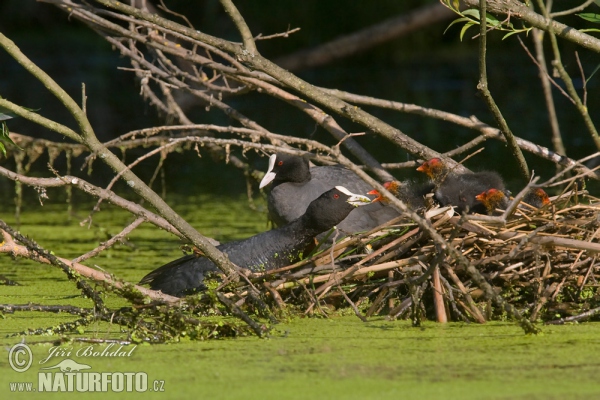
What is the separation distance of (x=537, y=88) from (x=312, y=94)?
9.63 metres

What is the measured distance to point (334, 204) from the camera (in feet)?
12.6

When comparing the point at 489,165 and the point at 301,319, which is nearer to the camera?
the point at 301,319

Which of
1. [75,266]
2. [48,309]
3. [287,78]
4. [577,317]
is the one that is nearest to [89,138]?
[75,266]

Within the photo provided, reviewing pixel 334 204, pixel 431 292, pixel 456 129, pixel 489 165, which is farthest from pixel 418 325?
pixel 456 129

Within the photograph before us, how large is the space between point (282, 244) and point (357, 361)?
44.9 inches

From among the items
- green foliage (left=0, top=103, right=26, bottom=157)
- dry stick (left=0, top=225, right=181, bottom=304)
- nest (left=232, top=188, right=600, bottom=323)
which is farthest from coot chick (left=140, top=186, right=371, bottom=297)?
green foliage (left=0, top=103, right=26, bottom=157)

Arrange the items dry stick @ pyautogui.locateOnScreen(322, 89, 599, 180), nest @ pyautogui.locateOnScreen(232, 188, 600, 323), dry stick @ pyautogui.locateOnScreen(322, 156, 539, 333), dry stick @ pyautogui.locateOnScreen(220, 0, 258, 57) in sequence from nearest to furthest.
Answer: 1. dry stick @ pyautogui.locateOnScreen(322, 156, 539, 333)
2. nest @ pyautogui.locateOnScreen(232, 188, 600, 323)
3. dry stick @ pyautogui.locateOnScreen(220, 0, 258, 57)
4. dry stick @ pyautogui.locateOnScreen(322, 89, 599, 180)

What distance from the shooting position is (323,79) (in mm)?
13695

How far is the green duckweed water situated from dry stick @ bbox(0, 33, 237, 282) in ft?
1.30

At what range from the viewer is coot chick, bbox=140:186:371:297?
12.6ft

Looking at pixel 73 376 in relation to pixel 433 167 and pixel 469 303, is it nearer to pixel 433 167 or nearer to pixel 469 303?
pixel 469 303

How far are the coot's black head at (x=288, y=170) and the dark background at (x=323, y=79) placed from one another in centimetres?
280

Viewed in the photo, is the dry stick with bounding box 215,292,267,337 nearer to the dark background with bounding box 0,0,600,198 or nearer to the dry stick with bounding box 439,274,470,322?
the dry stick with bounding box 439,274,470,322

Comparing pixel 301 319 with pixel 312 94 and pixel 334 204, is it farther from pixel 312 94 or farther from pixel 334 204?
pixel 312 94
